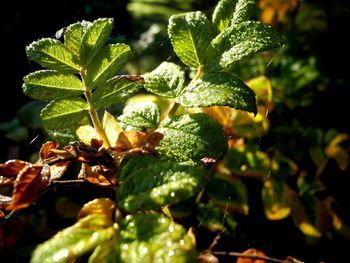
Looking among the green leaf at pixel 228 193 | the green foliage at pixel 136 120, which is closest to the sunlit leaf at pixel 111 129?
the green foliage at pixel 136 120

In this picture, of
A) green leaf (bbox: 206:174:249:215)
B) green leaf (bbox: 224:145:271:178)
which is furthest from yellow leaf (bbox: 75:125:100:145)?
green leaf (bbox: 224:145:271:178)

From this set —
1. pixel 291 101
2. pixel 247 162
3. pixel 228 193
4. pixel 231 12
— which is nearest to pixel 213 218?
pixel 228 193

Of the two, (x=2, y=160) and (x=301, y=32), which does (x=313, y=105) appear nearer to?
(x=301, y=32)

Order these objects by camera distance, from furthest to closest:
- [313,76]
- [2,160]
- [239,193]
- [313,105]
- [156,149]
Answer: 1. [313,76]
2. [313,105]
3. [2,160]
4. [239,193]
5. [156,149]

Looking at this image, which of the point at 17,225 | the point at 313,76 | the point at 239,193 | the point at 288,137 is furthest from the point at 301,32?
the point at 17,225

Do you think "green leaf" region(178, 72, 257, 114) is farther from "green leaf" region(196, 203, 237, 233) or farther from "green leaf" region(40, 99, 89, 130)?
"green leaf" region(196, 203, 237, 233)

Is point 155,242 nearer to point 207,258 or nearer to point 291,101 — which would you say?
point 207,258
